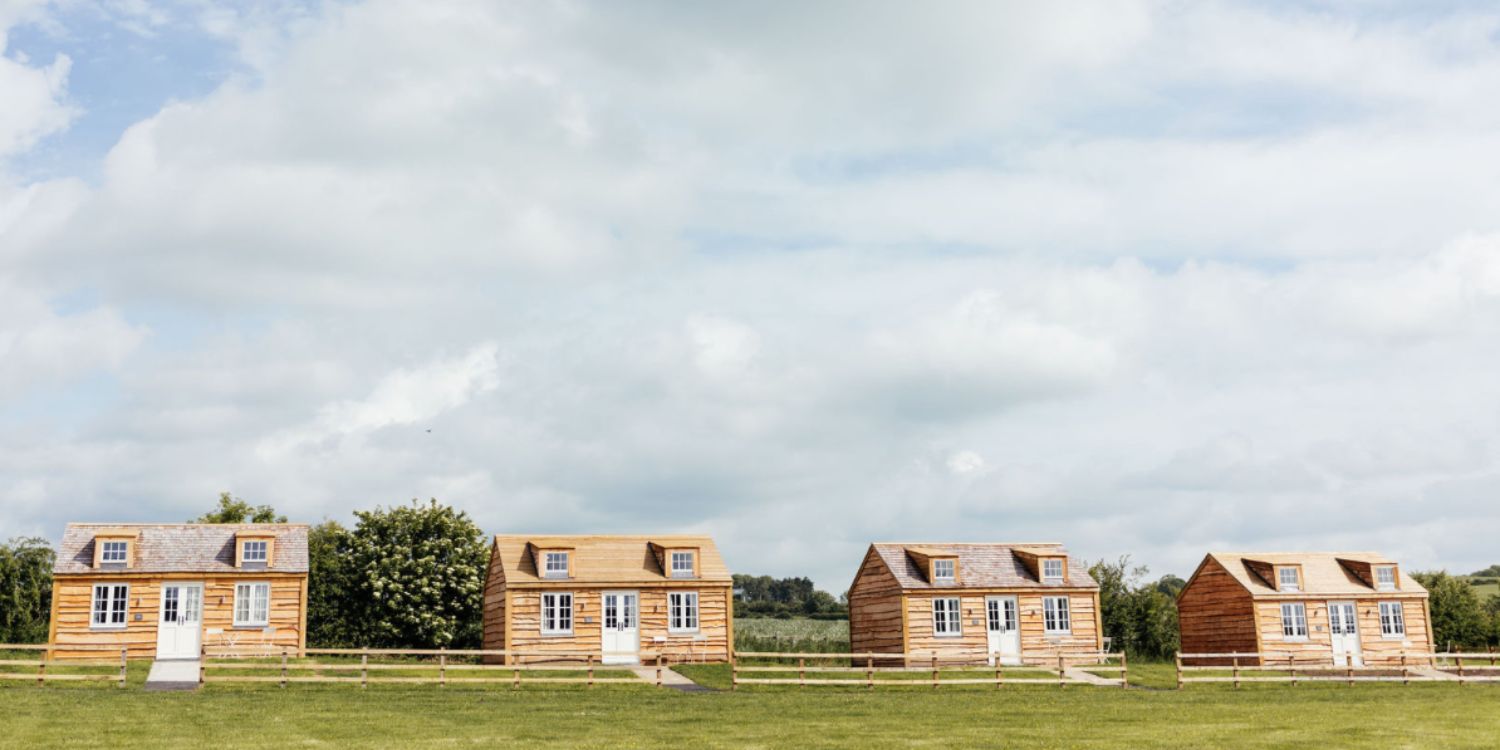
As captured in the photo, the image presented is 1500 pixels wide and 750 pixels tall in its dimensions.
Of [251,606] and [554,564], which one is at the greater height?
[554,564]

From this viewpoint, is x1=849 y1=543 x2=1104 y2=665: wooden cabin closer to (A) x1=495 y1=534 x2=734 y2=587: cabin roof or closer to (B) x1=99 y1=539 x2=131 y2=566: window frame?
(A) x1=495 y1=534 x2=734 y2=587: cabin roof

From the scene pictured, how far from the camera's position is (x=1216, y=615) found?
52500 mm

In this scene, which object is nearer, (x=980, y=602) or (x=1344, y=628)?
(x=980, y=602)

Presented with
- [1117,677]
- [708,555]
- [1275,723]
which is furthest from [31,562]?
[1275,723]

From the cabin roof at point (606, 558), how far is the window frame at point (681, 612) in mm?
553

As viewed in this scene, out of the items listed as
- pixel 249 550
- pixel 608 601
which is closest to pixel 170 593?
pixel 249 550

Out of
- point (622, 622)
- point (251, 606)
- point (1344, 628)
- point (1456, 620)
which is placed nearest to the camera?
point (251, 606)

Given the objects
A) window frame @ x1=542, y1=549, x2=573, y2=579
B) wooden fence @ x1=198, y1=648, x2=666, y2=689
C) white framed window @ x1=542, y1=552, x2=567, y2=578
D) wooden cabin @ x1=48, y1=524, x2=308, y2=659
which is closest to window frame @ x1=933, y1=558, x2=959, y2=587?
wooden fence @ x1=198, y1=648, x2=666, y2=689

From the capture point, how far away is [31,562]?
59.4m

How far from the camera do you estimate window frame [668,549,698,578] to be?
45.2 metres

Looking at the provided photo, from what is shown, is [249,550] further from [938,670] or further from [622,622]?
[938,670]

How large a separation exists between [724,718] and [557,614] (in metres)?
18.7

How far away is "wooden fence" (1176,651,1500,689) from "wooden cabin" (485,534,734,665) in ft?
51.3

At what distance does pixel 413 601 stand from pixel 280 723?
97.9 ft
